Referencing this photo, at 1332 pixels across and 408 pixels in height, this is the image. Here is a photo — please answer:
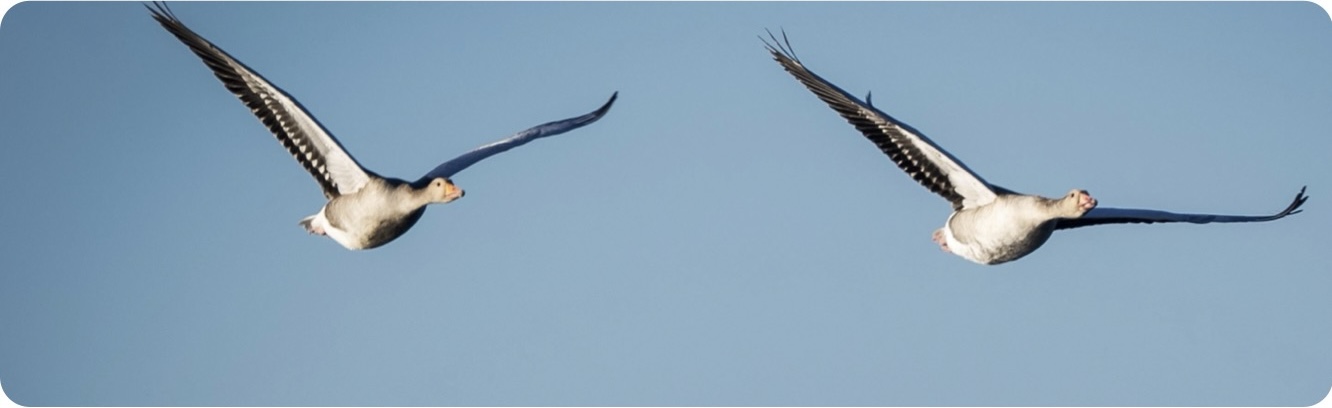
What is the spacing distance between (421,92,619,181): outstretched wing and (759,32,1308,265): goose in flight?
2935 mm

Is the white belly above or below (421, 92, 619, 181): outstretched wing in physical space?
below

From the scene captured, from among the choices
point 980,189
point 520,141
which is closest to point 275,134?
point 520,141

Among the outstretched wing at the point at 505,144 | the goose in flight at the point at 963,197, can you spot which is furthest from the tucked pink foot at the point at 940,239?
the outstretched wing at the point at 505,144

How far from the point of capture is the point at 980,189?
26859 millimetres

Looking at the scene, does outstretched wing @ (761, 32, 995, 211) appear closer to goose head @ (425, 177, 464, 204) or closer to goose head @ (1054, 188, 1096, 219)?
goose head @ (1054, 188, 1096, 219)

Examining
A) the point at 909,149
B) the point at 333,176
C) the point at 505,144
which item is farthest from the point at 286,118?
the point at 909,149

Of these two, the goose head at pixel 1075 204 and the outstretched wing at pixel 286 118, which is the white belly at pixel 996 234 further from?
the outstretched wing at pixel 286 118

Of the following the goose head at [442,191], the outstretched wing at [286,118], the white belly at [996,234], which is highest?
the outstretched wing at [286,118]

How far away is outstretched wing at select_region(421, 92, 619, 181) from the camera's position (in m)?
27.7

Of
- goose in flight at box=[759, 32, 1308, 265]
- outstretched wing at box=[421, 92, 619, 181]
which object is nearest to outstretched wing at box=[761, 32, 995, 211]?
goose in flight at box=[759, 32, 1308, 265]

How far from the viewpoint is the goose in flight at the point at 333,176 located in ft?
86.1

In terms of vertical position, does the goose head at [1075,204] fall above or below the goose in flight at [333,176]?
below

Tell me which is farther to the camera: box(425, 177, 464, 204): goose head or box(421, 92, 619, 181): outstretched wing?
box(421, 92, 619, 181): outstretched wing

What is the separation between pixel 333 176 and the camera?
26.9m
